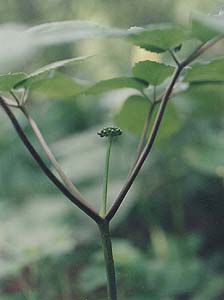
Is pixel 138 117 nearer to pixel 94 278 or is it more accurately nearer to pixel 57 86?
pixel 57 86

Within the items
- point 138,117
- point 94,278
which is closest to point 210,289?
point 94,278

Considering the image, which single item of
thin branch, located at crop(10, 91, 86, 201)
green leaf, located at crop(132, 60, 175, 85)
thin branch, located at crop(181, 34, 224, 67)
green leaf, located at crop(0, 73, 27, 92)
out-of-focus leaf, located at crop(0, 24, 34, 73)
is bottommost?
thin branch, located at crop(10, 91, 86, 201)

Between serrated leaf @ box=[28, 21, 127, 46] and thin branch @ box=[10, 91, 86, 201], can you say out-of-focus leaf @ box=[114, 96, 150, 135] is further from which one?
serrated leaf @ box=[28, 21, 127, 46]

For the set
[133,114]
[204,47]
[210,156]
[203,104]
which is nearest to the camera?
[204,47]

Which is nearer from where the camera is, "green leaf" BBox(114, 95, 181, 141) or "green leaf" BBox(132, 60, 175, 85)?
"green leaf" BBox(132, 60, 175, 85)

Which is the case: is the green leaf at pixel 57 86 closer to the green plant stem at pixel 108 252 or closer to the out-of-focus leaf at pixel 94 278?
the green plant stem at pixel 108 252

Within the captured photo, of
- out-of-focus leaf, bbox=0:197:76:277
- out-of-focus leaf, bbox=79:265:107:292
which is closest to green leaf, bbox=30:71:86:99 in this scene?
out-of-focus leaf, bbox=0:197:76:277

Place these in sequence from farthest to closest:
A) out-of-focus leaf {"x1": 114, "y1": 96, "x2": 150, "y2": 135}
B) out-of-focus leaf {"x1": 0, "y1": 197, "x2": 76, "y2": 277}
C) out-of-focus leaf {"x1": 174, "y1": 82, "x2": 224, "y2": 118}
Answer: out-of-focus leaf {"x1": 174, "y1": 82, "x2": 224, "y2": 118} → out-of-focus leaf {"x1": 0, "y1": 197, "x2": 76, "y2": 277} → out-of-focus leaf {"x1": 114, "y1": 96, "x2": 150, "y2": 135}
